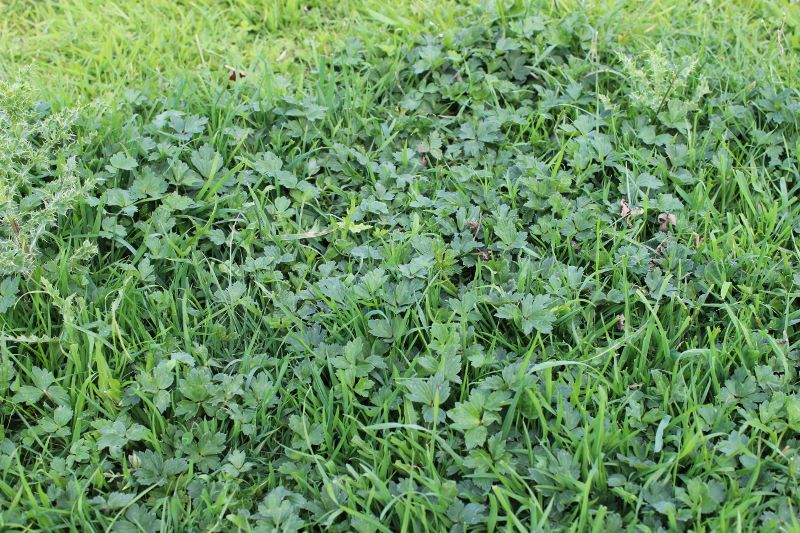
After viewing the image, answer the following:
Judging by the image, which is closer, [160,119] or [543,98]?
[160,119]

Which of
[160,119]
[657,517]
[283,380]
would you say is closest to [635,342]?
[657,517]

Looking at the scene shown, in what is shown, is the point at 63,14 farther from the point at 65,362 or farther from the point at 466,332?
the point at 466,332

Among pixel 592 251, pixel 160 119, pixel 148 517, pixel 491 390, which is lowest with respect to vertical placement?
pixel 148 517

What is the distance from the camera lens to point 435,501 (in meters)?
2.10

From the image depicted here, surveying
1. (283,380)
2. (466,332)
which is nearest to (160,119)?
(283,380)

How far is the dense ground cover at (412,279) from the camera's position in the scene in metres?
2.12

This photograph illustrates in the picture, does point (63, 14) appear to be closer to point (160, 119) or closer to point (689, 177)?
point (160, 119)

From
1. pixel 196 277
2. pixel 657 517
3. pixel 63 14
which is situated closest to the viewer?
pixel 657 517

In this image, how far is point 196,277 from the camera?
2.75 m

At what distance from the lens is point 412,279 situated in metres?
2.63

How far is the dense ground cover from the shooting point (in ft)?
6.95

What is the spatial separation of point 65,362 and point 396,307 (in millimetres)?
1096

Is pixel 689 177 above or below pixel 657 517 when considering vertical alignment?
above

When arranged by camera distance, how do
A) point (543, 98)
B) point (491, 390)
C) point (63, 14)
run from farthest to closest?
point (63, 14) < point (543, 98) < point (491, 390)
